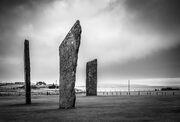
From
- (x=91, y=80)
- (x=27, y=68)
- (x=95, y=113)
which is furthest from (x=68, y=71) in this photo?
(x=91, y=80)

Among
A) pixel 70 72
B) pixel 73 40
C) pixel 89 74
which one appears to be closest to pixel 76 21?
pixel 73 40

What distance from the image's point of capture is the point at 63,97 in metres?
12.8

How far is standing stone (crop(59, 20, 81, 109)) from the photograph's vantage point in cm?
1277

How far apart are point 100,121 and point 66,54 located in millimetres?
5824

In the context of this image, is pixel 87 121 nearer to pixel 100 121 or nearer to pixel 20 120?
pixel 100 121

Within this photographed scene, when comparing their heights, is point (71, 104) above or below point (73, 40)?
below

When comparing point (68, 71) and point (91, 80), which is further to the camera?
point (91, 80)

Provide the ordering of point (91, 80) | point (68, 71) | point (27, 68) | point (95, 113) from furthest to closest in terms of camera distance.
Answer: point (91, 80), point (27, 68), point (68, 71), point (95, 113)

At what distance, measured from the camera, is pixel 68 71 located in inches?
506

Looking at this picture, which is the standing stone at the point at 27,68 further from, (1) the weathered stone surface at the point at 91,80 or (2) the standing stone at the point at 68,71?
(1) the weathered stone surface at the point at 91,80

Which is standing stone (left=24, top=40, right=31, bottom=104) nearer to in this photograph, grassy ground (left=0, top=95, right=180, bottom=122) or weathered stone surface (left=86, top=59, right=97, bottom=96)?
grassy ground (left=0, top=95, right=180, bottom=122)

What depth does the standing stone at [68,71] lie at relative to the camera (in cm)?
1277

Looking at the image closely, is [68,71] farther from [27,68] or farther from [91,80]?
[91,80]

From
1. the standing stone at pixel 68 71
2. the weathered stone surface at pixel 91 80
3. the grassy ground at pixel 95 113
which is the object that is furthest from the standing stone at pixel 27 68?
the weathered stone surface at pixel 91 80
